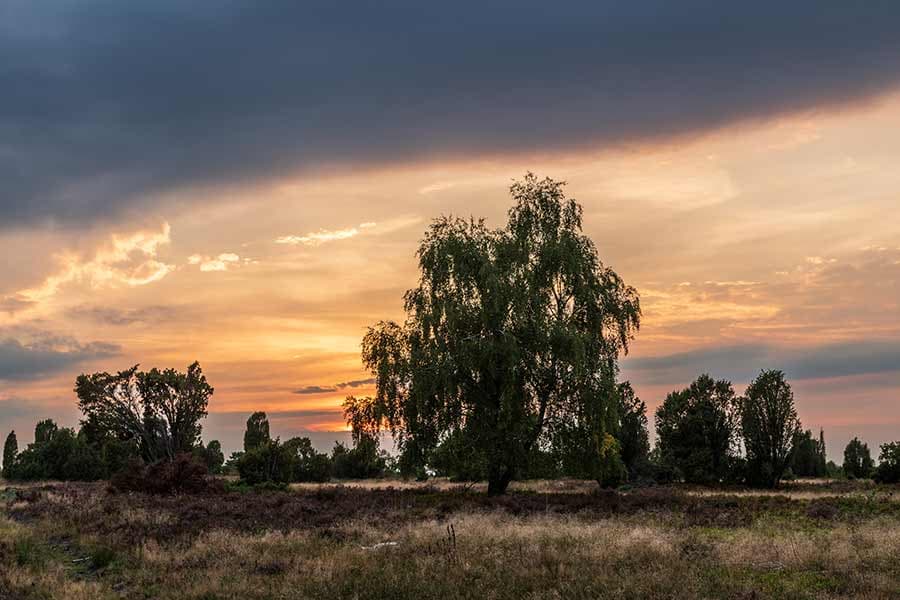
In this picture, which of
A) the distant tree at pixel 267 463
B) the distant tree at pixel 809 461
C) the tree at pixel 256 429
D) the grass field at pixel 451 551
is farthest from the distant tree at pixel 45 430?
the distant tree at pixel 809 461

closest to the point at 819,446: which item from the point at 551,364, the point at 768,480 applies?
the point at 768,480

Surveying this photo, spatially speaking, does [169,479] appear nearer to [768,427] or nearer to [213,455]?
[768,427]

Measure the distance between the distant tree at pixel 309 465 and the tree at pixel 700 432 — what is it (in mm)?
29481

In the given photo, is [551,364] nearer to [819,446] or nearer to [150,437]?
[150,437]

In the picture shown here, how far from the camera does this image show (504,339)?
103 ft

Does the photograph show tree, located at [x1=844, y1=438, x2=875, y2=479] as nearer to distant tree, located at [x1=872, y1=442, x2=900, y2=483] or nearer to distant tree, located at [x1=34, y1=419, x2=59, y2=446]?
distant tree, located at [x1=872, y1=442, x2=900, y2=483]

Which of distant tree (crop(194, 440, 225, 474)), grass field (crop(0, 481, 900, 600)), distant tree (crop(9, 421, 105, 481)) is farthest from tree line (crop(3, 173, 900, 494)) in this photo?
distant tree (crop(194, 440, 225, 474))

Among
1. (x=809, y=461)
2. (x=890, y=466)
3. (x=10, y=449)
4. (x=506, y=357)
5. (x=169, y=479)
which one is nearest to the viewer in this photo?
(x=506, y=357)

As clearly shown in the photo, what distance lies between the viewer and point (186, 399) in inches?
2721

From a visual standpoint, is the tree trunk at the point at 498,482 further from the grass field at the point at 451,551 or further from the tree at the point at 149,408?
the tree at the point at 149,408

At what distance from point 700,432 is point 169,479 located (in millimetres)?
34784

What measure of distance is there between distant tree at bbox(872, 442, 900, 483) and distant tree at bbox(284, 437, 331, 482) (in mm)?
43069

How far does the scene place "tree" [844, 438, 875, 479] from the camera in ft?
230

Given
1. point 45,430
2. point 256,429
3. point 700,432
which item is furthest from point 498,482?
point 45,430
